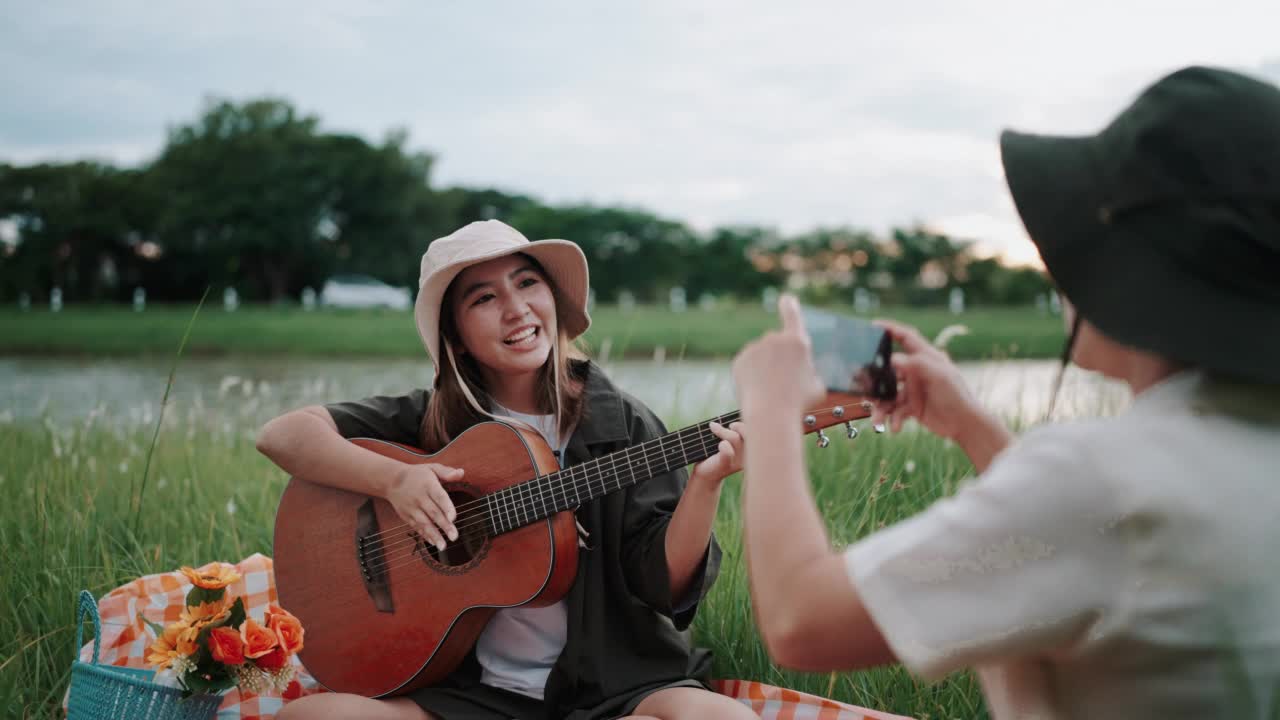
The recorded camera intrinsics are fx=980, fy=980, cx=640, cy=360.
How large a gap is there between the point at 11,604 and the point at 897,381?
10.1 ft

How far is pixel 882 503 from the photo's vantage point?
3775mm

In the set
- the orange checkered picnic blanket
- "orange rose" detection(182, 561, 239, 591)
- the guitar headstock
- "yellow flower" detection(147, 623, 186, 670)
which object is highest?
the guitar headstock

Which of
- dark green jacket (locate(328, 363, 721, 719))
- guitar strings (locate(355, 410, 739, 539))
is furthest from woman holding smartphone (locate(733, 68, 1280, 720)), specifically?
dark green jacket (locate(328, 363, 721, 719))

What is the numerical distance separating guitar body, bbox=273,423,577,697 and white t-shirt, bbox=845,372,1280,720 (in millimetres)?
1475

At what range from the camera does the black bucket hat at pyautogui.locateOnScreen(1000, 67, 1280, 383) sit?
1095 mm

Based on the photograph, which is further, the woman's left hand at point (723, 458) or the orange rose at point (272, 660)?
the orange rose at point (272, 660)

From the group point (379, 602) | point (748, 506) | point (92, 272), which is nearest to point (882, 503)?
point (379, 602)

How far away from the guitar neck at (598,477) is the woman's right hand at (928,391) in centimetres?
75

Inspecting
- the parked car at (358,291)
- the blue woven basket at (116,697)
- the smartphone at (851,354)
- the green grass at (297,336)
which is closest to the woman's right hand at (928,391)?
the smartphone at (851,354)

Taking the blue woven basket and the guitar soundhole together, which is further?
the guitar soundhole

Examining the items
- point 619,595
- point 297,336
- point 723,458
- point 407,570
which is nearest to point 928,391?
point 723,458

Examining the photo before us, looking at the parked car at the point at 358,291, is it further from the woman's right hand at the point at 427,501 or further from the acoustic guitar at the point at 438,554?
the woman's right hand at the point at 427,501

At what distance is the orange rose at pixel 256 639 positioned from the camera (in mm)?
2484

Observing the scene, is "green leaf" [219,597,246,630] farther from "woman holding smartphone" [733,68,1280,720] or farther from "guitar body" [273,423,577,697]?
"woman holding smartphone" [733,68,1280,720]
